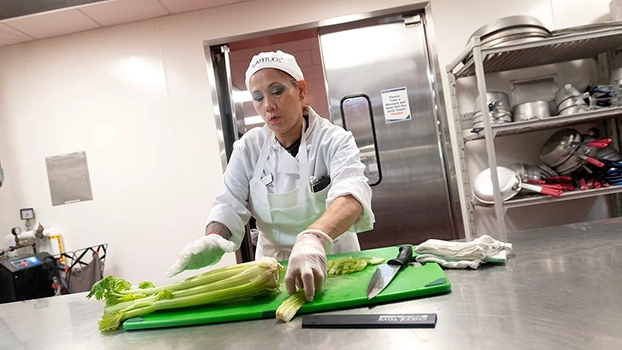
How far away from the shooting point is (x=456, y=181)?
2.88m

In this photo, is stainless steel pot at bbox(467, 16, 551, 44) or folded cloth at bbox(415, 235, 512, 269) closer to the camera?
folded cloth at bbox(415, 235, 512, 269)

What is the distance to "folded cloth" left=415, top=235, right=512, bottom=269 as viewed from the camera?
1036 mm

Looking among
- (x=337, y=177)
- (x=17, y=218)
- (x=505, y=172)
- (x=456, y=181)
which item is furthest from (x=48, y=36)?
(x=505, y=172)

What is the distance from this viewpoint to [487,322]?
2.27 ft

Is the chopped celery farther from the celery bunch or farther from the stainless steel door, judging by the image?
the stainless steel door

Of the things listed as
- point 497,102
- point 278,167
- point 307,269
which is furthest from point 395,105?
point 307,269

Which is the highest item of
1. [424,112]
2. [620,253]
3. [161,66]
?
[161,66]

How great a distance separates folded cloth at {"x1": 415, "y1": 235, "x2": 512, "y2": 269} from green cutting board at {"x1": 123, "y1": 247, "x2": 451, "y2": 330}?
6cm

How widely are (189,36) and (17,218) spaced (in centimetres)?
201

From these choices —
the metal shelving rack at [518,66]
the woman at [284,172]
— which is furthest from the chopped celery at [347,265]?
the metal shelving rack at [518,66]

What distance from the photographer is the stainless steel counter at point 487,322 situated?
633 millimetres

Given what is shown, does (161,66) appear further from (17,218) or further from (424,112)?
(424,112)

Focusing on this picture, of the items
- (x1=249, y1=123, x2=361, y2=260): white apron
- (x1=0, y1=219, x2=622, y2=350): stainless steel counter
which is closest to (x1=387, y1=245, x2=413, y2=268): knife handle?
(x1=0, y1=219, x2=622, y2=350): stainless steel counter

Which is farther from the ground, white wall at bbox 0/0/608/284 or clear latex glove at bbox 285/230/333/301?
white wall at bbox 0/0/608/284
